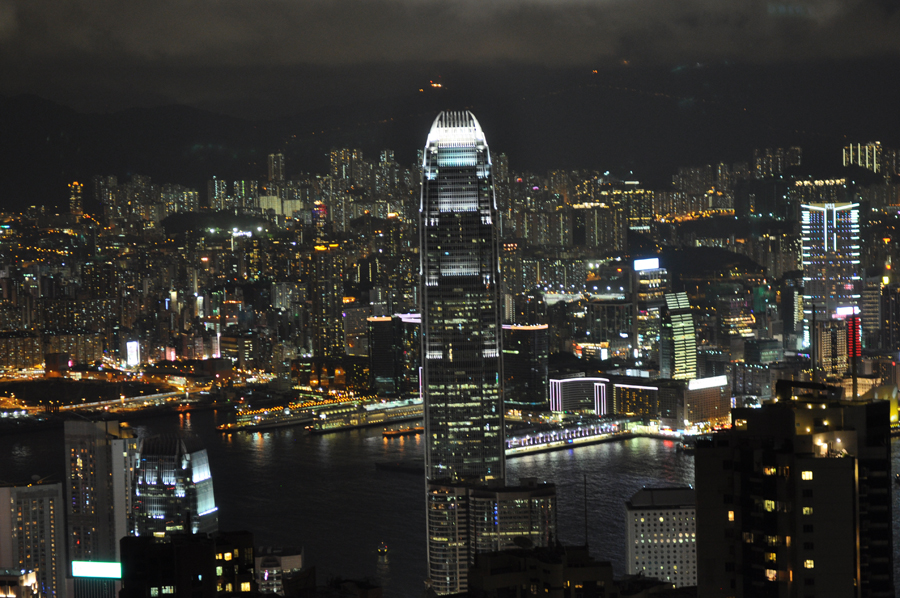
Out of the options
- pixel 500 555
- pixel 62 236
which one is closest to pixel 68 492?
pixel 500 555

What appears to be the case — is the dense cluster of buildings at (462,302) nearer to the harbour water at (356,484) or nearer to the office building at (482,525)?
the office building at (482,525)

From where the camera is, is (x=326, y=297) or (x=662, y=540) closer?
(x=662, y=540)

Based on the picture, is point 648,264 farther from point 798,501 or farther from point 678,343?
point 798,501

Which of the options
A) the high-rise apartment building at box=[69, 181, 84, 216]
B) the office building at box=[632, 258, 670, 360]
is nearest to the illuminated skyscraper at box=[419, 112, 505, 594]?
the high-rise apartment building at box=[69, 181, 84, 216]

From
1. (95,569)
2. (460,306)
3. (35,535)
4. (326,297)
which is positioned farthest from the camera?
(326,297)

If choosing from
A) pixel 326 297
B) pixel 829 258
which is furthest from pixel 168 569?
pixel 829 258

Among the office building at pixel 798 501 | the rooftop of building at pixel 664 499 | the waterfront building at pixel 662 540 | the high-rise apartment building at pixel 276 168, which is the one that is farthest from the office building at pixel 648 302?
the office building at pixel 798 501

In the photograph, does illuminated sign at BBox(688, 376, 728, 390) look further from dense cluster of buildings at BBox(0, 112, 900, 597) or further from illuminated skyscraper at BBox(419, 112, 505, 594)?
illuminated skyscraper at BBox(419, 112, 505, 594)
